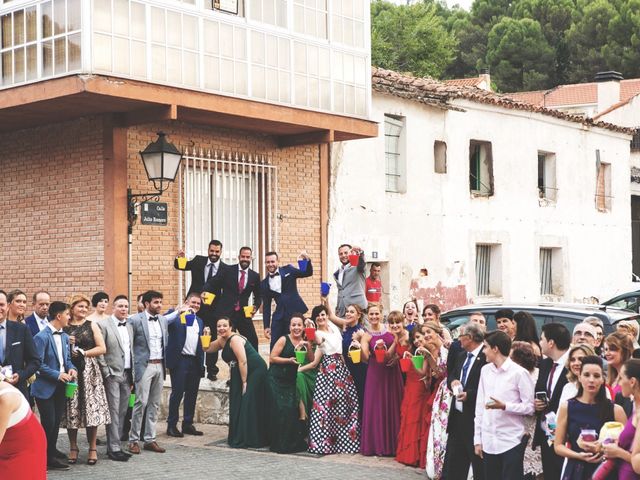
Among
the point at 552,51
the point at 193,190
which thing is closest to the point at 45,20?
the point at 193,190

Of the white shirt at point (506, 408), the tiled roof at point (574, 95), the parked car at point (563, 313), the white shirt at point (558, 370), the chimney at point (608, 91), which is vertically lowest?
the white shirt at point (506, 408)

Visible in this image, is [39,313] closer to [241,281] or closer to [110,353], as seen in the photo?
[110,353]

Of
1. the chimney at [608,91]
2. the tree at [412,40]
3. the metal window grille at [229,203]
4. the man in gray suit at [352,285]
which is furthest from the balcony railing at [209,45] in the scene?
the tree at [412,40]

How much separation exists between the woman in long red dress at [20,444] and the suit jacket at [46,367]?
5.08m

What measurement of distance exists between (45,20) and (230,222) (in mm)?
4715

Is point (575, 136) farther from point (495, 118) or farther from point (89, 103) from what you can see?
point (89, 103)

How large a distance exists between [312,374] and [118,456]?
2565 mm

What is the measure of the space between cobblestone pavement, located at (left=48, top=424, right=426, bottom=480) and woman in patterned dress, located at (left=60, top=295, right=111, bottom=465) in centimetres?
33

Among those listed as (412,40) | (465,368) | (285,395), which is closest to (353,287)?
(285,395)

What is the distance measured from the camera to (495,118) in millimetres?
25781

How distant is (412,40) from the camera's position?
182ft

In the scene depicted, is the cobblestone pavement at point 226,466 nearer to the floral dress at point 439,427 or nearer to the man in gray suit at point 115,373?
the man in gray suit at point 115,373

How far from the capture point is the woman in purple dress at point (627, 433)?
6715mm

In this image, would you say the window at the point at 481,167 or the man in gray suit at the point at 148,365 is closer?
the man in gray suit at the point at 148,365
